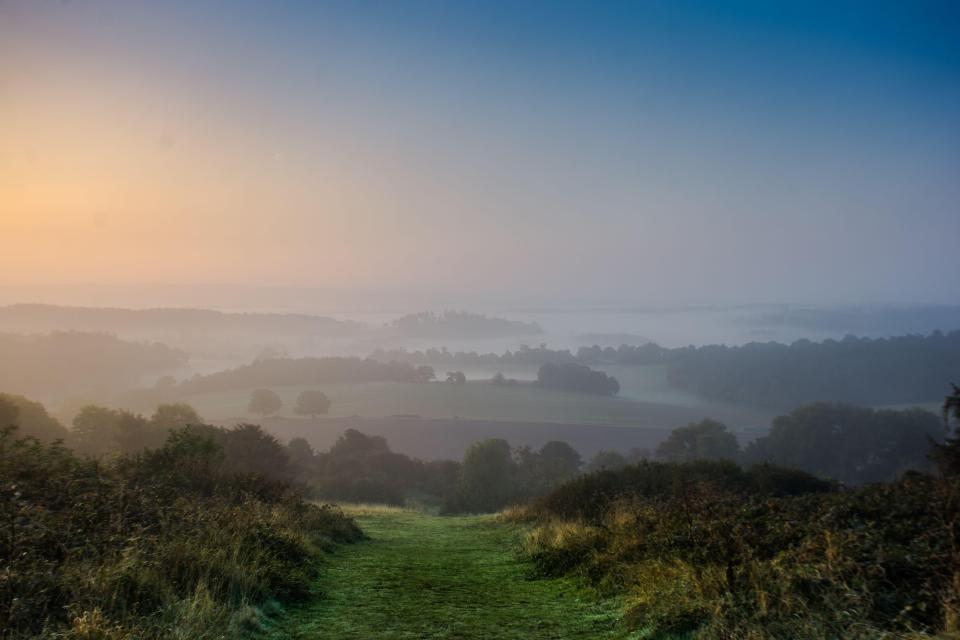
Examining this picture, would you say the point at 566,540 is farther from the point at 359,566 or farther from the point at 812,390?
the point at 812,390

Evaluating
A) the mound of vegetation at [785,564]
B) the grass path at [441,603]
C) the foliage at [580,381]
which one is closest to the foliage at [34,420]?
the grass path at [441,603]

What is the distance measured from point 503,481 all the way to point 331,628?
182 ft

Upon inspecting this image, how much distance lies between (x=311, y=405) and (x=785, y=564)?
13208cm

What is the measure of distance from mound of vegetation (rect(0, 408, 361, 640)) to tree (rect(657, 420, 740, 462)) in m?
73.5

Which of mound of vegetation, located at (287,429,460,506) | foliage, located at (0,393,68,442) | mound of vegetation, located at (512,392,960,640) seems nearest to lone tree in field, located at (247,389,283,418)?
mound of vegetation, located at (287,429,460,506)

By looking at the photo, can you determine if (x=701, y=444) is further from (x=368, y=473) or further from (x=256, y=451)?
(x=256, y=451)

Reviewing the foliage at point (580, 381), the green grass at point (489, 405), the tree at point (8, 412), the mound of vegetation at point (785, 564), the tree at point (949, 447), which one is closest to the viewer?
the mound of vegetation at point (785, 564)

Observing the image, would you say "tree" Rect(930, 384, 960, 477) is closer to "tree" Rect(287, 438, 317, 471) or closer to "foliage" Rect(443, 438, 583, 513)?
"foliage" Rect(443, 438, 583, 513)

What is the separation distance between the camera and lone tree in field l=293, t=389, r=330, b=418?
12938 cm

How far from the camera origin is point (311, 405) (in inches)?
5103

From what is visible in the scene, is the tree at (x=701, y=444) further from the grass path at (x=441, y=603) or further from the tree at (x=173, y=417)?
the grass path at (x=441, y=603)

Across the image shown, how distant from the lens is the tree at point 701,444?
7569 cm

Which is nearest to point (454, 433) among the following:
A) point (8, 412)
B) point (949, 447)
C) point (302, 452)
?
point (302, 452)

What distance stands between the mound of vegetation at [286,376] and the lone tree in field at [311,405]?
44.7 metres
